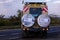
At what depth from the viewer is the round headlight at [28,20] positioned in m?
17.4

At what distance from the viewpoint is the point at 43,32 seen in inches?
753

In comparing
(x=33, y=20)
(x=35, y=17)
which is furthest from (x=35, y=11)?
(x=33, y=20)

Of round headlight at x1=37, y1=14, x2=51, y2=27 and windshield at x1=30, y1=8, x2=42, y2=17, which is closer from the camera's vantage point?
round headlight at x1=37, y1=14, x2=51, y2=27

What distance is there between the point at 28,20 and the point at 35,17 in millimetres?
743

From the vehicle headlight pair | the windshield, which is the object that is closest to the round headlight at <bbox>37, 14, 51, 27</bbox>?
the vehicle headlight pair

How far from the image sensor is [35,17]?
18000mm

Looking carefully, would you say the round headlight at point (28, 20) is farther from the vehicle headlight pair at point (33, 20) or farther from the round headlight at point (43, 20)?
the round headlight at point (43, 20)

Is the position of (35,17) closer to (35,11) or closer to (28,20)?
(35,11)

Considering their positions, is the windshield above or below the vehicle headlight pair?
above

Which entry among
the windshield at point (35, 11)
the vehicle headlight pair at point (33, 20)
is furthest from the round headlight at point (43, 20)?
the windshield at point (35, 11)

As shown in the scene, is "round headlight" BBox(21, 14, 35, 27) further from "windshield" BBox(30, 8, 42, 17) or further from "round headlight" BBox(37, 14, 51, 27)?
"windshield" BBox(30, 8, 42, 17)

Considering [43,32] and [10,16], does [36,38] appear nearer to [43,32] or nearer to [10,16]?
[43,32]

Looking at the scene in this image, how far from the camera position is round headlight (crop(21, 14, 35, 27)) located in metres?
17.4

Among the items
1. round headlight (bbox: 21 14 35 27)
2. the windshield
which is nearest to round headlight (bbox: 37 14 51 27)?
round headlight (bbox: 21 14 35 27)
